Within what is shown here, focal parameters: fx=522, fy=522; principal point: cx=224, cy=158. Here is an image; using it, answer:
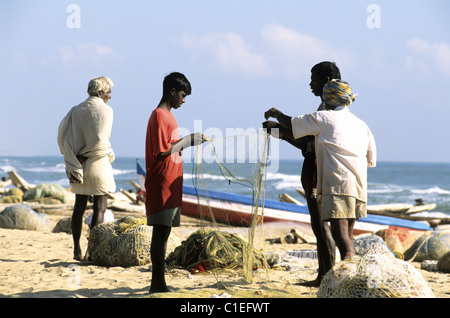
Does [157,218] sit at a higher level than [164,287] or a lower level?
higher

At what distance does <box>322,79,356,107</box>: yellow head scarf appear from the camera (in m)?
4.49

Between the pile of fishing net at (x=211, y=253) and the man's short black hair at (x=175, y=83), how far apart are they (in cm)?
221

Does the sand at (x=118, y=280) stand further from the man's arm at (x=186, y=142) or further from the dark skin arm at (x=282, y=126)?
the man's arm at (x=186, y=142)

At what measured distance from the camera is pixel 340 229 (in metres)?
4.28

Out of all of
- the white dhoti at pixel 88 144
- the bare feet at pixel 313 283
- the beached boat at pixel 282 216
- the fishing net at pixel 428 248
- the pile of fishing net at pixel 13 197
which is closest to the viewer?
the bare feet at pixel 313 283

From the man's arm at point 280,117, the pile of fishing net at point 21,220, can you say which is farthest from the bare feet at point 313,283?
the pile of fishing net at point 21,220

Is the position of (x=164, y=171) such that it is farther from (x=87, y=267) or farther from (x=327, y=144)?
(x=87, y=267)

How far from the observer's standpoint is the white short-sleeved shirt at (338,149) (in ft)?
14.1

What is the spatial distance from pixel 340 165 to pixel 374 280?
0.96 metres

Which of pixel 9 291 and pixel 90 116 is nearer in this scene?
pixel 9 291

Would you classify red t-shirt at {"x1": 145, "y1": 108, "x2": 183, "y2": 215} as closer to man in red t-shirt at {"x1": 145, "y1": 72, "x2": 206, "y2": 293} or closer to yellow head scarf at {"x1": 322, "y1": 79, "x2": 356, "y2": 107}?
man in red t-shirt at {"x1": 145, "y1": 72, "x2": 206, "y2": 293}

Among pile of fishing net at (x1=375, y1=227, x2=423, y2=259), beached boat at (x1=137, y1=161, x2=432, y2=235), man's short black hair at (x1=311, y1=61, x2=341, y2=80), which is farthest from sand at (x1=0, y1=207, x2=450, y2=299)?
beached boat at (x1=137, y1=161, x2=432, y2=235)
